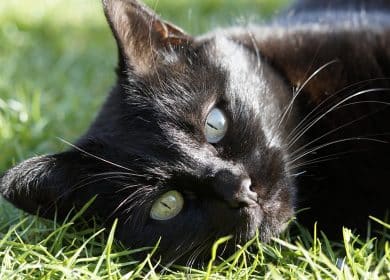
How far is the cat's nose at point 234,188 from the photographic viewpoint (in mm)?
1284

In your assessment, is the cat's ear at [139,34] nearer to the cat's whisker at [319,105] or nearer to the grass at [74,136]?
the grass at [74,136]

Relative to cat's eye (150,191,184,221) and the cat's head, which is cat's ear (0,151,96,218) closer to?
the cat's head

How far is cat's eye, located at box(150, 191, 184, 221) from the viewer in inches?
53.6

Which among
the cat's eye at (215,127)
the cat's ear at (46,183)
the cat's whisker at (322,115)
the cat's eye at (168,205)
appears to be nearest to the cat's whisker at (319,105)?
the cat's whisker at (322,115)

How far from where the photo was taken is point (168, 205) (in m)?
1.37

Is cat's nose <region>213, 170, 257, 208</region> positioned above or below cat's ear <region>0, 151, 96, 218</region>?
above

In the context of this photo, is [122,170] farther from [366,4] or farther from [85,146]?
[366,4]

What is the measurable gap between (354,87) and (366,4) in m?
0.79

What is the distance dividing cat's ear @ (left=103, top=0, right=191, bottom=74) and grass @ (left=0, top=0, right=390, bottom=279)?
104mm

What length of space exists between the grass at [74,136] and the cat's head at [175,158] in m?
0.06

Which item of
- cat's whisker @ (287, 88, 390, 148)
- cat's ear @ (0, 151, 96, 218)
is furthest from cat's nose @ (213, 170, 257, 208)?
cat's ear @ (0, 151, 96, 218)

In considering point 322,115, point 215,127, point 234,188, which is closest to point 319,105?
point 322,115

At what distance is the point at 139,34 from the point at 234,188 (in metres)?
0.57

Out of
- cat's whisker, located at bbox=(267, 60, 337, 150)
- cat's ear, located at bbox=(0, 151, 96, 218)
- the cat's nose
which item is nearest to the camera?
the cat's nose
